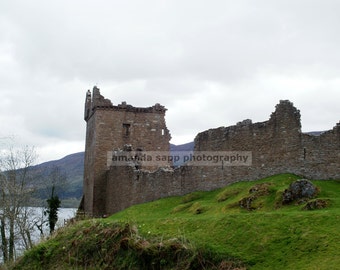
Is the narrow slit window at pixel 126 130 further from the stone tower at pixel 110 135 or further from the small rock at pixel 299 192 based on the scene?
the small rock at pixel 299 192

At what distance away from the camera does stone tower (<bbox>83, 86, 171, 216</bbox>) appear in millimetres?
43594

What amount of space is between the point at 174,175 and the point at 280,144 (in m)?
8.87

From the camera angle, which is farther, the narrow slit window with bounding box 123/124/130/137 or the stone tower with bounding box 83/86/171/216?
the narrow slit window with bounding box 123/124/130/137

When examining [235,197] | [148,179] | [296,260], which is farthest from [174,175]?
[296,260]

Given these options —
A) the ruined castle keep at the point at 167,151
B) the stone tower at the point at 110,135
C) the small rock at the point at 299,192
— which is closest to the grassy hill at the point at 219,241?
the small rock at the point at 299,192

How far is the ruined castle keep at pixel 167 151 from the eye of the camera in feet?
82.2

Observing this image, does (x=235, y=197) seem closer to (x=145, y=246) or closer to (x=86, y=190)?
(x=145, y=246)

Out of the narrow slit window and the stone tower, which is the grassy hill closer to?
the stone tower

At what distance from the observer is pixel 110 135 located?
44.6 m

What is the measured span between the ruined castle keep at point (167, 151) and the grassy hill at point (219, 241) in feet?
6.29

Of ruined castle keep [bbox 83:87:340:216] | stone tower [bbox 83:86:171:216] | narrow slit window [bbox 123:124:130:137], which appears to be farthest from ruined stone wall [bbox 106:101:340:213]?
narrow slit window [bbox 123:124:130:137]

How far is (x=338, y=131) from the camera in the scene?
941 inches

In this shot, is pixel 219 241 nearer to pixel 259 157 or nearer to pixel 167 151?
pixel 259 157

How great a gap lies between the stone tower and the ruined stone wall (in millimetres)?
7897
